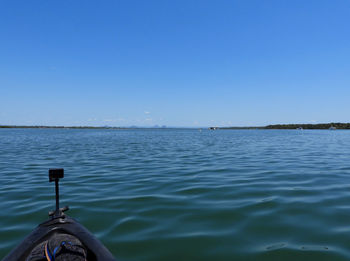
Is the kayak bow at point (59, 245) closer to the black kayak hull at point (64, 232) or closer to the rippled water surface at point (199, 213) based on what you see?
the black kayak hull at point (64, 232)

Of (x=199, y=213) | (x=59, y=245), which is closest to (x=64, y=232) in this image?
(x=59, y=245)

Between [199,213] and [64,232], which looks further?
[199,213]

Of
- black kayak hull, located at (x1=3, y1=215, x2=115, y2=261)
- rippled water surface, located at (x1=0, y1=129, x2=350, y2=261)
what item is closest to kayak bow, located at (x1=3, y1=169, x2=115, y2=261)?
black kayak hull, located at (x1=3, y1=215, x2=115, y2=261)

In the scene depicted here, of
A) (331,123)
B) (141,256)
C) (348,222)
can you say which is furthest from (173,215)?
(331,123)

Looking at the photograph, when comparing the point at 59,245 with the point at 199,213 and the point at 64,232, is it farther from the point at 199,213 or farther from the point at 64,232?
the point at 199,213

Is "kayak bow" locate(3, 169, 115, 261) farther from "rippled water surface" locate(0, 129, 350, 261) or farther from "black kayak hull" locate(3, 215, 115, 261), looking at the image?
"rippled water surface" locate(0, 129, 350, 261)

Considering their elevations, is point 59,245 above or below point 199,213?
above

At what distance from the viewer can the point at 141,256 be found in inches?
170

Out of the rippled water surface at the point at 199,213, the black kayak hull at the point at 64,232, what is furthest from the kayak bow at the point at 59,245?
the rippled water surface at the point at 199,213

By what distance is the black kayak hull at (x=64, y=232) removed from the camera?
10.5 feet

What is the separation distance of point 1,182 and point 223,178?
1038 centimetres

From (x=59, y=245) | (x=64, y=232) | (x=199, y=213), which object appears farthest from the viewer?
(x=199, y=213)

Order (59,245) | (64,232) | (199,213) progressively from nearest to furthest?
1. (59,245)
2. (64,232)
3. (199,213)

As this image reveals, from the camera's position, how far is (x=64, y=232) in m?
3.65
